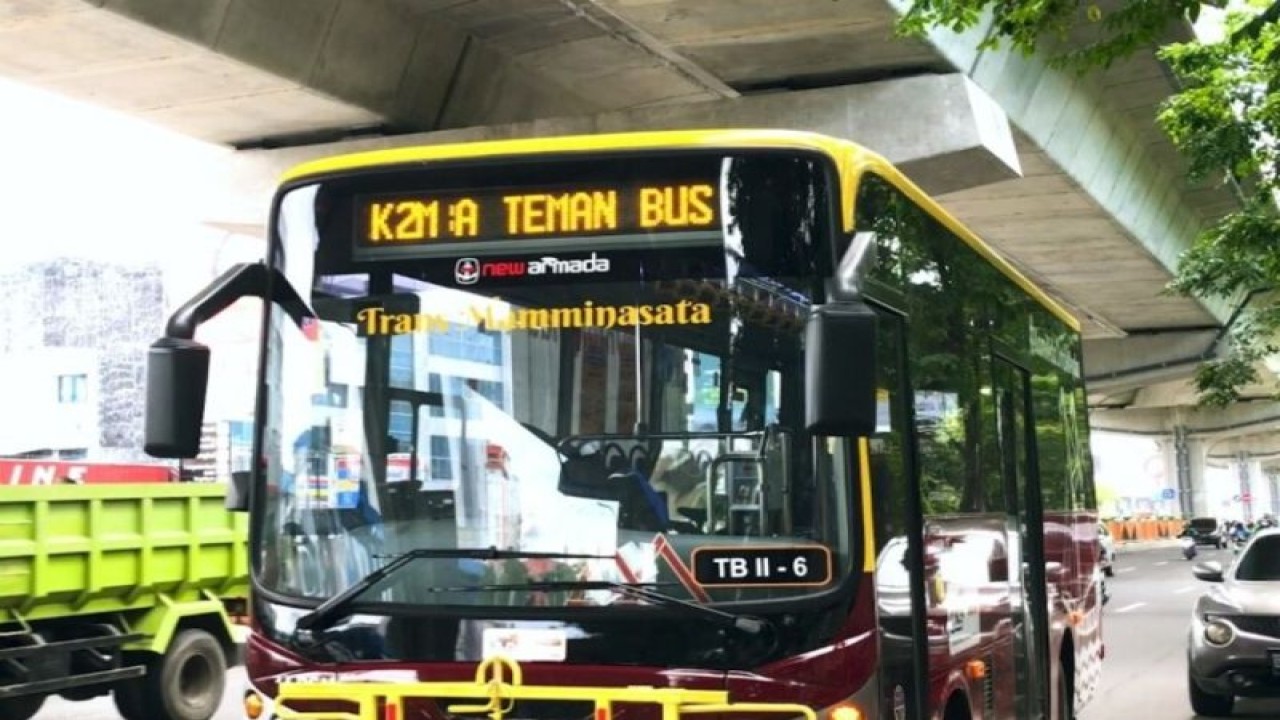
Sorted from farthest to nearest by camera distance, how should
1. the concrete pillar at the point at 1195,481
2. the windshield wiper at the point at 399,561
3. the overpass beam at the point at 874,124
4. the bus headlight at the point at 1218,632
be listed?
1. the concrete pillar at the point at 1195,481
2. the overpass beam at the point at 874,124
3. the bus headlight at the point at 1218,632
4. the windshield wiper at the point at 399,561

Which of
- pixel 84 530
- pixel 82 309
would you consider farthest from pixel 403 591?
pixel 82 309

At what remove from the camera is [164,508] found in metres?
12.8

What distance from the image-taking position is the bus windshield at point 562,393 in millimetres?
5430

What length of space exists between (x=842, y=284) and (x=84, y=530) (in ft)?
27.6

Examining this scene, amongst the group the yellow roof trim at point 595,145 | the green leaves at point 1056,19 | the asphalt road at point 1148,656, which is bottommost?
the asphalt road at point 1148,656

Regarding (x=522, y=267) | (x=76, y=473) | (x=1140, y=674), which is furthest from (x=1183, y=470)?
(x=522, y=267)

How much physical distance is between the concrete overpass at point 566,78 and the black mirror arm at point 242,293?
8378 mm

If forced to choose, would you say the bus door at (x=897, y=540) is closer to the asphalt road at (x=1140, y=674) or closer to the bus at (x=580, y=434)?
the bus at (x=580, y=434)

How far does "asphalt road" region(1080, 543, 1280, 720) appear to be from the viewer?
13.7 metres

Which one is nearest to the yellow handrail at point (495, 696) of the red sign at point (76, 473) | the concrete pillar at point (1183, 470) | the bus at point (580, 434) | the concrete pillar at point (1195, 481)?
the bus at point (580, 434)

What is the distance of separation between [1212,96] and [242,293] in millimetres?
12856

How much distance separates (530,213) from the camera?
19.2ft

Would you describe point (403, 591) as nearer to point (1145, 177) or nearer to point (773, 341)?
point (773, 341)

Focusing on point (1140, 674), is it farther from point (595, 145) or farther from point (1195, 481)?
point (1195, 481)
